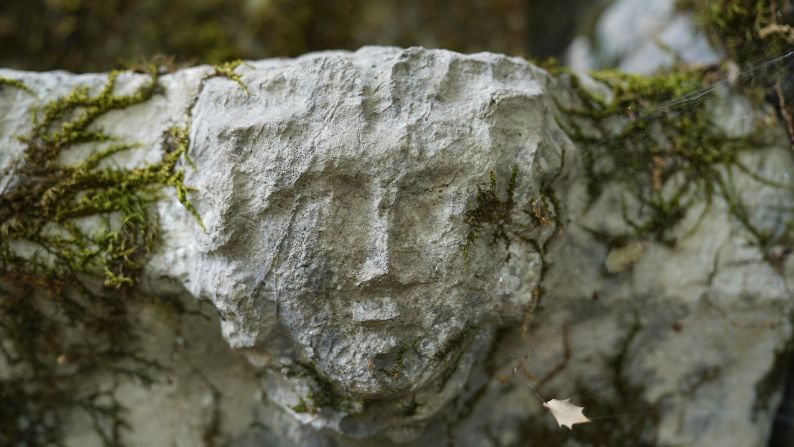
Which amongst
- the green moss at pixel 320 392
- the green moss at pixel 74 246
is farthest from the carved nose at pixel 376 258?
the green moss at pixel 74 246

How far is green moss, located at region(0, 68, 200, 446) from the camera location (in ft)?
4.93

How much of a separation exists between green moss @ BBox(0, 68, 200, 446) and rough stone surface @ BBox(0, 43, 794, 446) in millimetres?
58

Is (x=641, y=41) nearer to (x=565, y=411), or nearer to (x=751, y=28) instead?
(x=751, y=28)

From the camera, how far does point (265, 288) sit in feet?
4.49

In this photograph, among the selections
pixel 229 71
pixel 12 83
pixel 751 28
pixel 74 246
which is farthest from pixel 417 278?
pixel 751 28

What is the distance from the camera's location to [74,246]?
1.51m

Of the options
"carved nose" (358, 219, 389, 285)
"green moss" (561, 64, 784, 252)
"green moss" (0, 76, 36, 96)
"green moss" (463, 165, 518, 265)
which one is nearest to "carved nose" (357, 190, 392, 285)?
"carved nose" (358, 219, 389, 285)

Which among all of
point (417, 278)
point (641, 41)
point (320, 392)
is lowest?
point (320, 392)

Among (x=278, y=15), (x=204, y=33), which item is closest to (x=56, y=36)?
(x=204, y=33)

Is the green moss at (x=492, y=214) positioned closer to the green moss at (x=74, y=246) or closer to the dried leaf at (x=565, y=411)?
the dried leaf at (x=565, y=411)

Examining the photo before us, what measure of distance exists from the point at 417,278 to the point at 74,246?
92 cm

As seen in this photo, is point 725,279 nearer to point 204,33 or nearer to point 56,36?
point 204,33

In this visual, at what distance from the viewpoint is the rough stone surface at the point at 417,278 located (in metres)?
1.31

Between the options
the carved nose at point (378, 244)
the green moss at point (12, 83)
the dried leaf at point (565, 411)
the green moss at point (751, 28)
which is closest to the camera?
the carved nose at point (378, 244)
